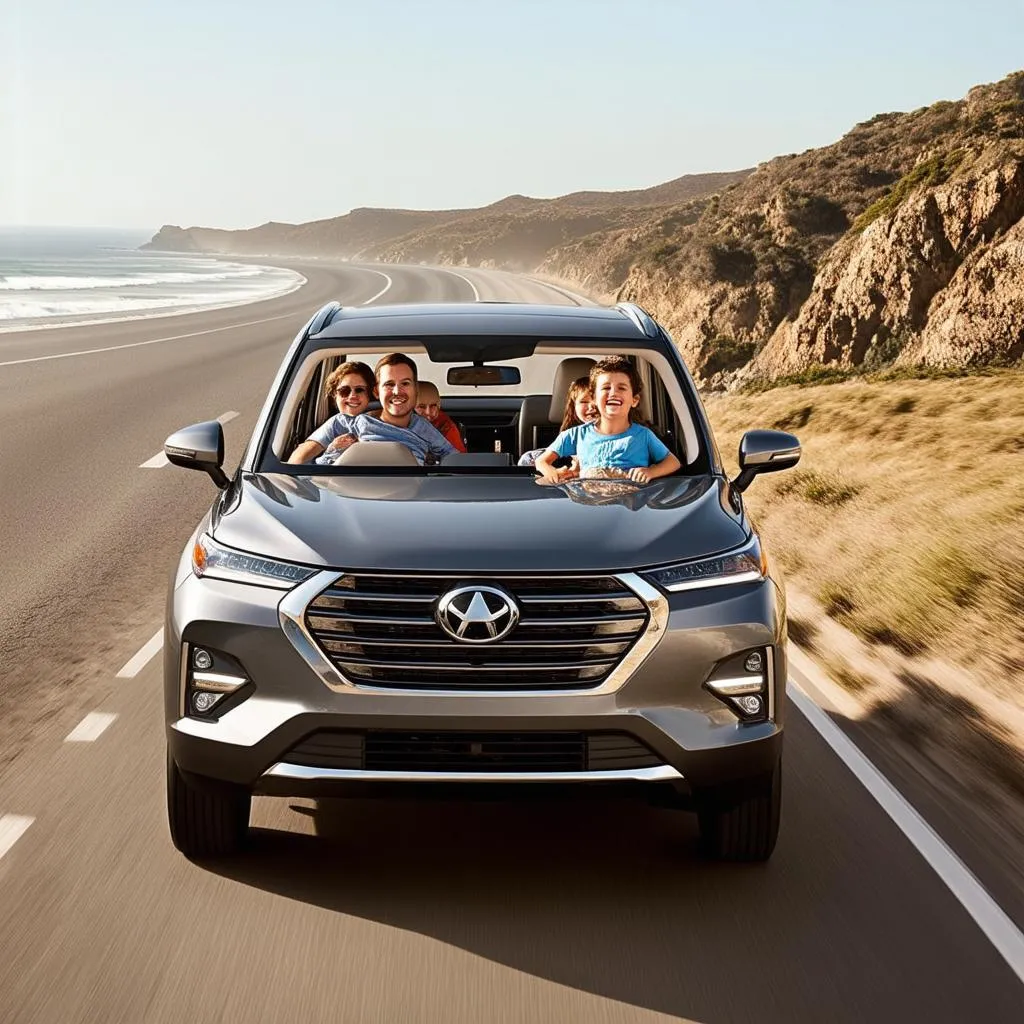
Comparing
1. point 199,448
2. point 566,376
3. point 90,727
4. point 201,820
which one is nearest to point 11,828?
point 201,820

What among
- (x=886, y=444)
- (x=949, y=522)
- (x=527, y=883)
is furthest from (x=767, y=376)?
(x=527, y=883)

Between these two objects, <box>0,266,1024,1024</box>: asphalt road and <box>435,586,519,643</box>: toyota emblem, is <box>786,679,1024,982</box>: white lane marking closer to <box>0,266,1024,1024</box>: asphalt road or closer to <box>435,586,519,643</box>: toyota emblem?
<box>0,266,1024,1024</box>: asphalt road

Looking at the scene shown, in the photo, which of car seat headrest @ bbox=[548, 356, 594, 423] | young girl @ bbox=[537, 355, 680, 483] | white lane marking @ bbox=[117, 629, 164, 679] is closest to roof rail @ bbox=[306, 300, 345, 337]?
car seat headrest @ bbox=[548, 356, 594, 423]

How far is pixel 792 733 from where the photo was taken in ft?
20.5

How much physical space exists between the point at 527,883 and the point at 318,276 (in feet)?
303

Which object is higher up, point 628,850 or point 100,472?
point 628,850

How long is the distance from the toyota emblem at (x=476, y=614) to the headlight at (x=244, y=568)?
41 cm

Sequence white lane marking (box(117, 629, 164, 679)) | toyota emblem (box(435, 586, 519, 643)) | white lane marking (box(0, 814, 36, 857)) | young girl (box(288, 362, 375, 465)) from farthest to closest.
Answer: white lane marking (box(117, 629, 164, 679)) → young girl (box(288, 362, 375, 465)) → white lane marking (box(0, 814, 36, 857)) → toyota emblem (box(435, 586, 519, 643))

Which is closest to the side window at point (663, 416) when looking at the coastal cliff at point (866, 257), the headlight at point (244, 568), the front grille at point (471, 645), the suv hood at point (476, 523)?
the suv hood at point (476, 523)

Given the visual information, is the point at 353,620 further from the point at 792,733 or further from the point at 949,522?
the point at 949,522

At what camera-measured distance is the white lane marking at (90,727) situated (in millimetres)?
5969

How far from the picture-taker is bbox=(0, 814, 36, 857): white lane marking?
190 inches

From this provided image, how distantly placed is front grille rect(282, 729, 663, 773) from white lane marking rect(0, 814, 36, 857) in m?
1.21

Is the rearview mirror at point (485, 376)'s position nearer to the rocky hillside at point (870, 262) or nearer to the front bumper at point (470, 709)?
the front bumper at point (470, 709)
